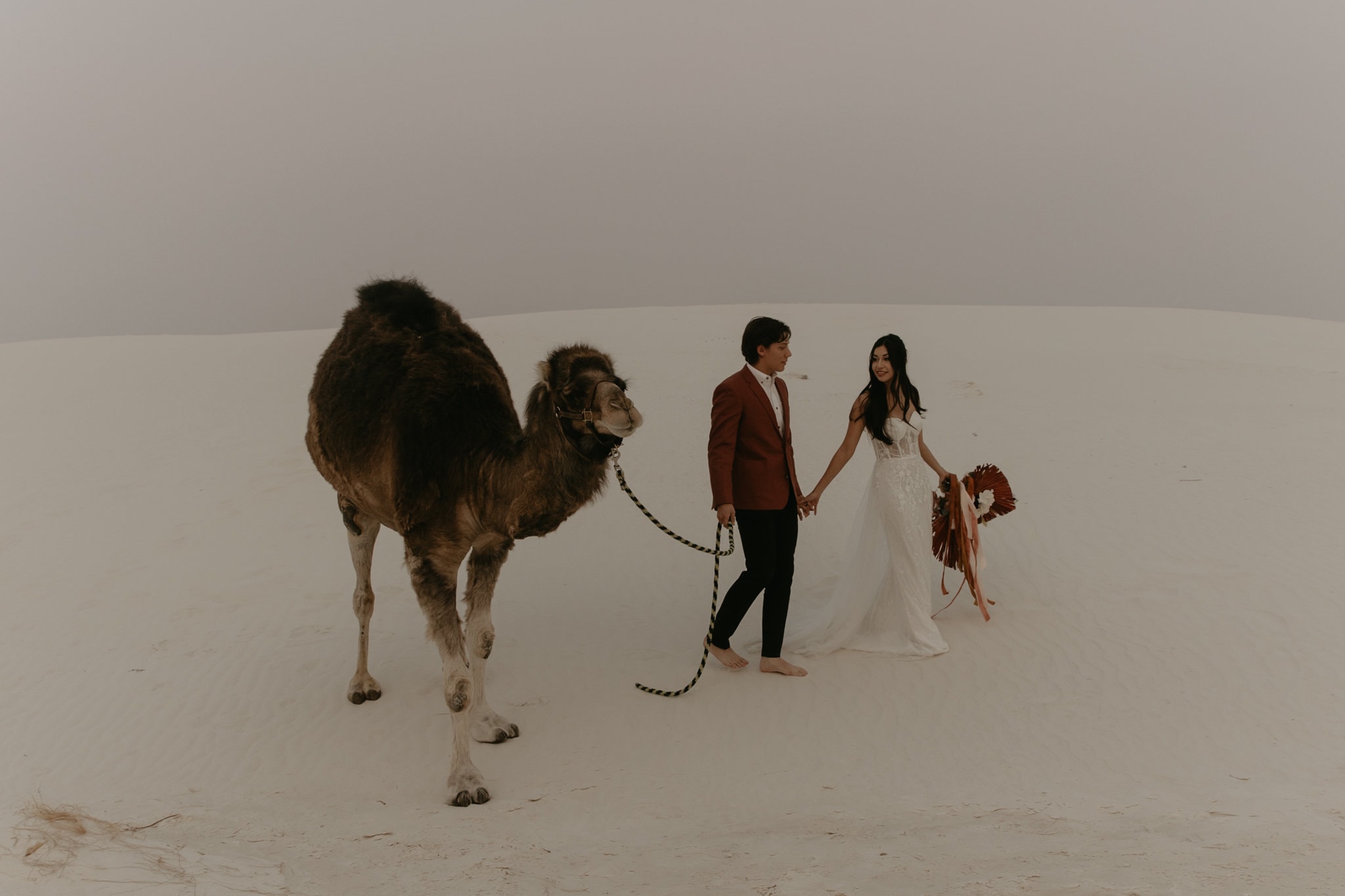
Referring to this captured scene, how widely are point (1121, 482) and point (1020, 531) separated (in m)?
2.41

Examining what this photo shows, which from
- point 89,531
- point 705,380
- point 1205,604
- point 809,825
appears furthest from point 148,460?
point 1205,604

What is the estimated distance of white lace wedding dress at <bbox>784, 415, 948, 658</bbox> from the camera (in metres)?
6.80

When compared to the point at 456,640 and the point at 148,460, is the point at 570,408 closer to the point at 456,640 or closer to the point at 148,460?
the point at 456,640

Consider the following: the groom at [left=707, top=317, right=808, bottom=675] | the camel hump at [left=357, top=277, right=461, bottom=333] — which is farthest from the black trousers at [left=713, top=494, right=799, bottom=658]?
the camel hump at [left=357, top=277, right=461, bottom=333]

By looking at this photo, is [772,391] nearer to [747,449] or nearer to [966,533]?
[747,449]

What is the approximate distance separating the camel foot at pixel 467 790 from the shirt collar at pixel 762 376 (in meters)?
2.98

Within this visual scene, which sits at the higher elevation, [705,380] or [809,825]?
[705,380]

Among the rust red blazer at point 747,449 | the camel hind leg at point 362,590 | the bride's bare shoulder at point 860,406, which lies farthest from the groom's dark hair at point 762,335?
the camel hind leg at point 362,590

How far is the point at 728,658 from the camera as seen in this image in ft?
22.2

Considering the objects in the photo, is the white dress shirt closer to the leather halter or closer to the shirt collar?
the shirt collar

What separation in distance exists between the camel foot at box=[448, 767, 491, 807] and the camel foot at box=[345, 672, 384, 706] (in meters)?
1.79

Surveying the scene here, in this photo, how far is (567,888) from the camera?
13.1 ft

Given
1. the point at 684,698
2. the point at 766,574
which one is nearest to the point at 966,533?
the point at 766,574

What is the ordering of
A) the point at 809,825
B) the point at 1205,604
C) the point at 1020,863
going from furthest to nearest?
1. the point at 1205,604
2. the point at 809,825
3. the point at 1020,863
